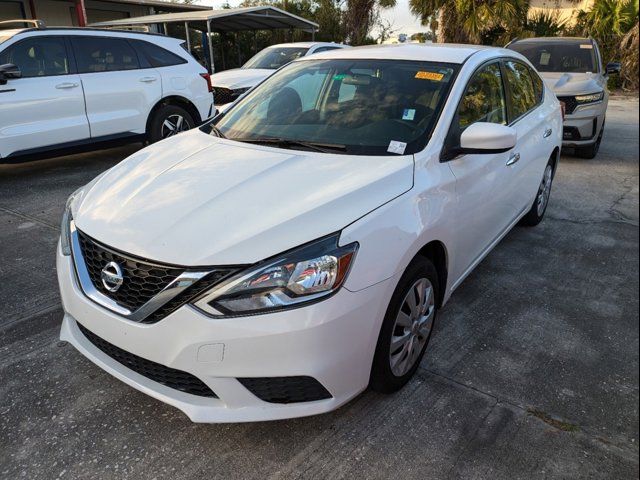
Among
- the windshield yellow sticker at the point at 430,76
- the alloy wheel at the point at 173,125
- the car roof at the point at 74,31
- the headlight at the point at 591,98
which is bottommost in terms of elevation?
the alloy wheel at the point at 173,125

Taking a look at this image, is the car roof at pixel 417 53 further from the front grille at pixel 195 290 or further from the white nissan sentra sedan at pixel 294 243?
the front grille at pixel 195 290

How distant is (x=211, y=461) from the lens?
221 cm

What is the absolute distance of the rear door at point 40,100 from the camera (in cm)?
575

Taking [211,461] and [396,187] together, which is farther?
[396,187]

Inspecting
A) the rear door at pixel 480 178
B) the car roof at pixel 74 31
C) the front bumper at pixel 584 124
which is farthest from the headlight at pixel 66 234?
the front bumper at pixel 584 124

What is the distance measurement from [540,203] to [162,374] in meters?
3.86

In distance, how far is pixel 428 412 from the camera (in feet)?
8.18

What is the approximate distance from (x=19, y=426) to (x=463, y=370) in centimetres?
221

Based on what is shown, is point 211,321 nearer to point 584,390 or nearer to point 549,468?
point 549,468

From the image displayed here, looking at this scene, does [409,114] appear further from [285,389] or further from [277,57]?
[277,57]

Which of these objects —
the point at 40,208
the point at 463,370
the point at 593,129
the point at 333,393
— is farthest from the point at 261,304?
the point at 593,129

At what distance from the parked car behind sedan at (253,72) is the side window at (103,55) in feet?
5.28

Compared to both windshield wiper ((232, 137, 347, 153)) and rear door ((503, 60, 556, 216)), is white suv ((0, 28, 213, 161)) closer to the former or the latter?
windshield wiper ((232, 137, 347, 153))

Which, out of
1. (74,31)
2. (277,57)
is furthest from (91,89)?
(277,57)
